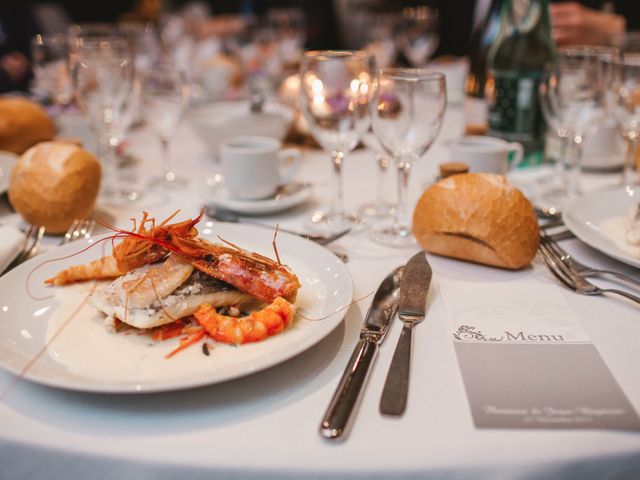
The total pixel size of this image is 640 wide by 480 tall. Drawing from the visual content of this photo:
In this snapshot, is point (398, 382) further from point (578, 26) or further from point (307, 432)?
point (578, 26)

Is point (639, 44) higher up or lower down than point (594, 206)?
higher up

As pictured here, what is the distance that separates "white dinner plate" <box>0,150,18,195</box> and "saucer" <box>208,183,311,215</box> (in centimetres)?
50

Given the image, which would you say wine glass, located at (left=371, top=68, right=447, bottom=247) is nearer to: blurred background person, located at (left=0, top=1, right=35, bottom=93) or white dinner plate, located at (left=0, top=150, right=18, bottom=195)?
white dinner plate, located at (left=0, top=150, right=18, bottom=195)

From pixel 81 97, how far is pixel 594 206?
1.27 metres

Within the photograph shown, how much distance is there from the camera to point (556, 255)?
1076 mm

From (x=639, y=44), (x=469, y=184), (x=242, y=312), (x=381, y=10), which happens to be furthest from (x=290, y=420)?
(x=381, y=10)

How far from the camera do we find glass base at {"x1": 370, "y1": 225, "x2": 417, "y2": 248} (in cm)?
119

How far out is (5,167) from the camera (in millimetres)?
1478

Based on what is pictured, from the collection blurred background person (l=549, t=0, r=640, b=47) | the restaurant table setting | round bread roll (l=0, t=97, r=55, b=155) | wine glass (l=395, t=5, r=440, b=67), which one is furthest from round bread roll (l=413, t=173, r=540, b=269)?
wine glass (l=395, t=5, r=440, b=67)

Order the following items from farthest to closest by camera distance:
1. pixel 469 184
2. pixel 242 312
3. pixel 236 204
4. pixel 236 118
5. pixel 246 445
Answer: pixel 236 118 → pixel 236 204 → pixel 469 184 → pixel 242 312 → pixel 246 445

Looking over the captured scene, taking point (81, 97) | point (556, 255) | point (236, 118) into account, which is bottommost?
point (556, 255)

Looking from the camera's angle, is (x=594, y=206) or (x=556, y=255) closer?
(x=556, y=255)

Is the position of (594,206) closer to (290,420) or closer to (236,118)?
(290,420)

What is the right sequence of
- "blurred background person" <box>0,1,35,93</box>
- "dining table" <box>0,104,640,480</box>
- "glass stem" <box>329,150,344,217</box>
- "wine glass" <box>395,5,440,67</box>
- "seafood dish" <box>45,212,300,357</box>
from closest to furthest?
"dining table" <box>0,104,640,480</box> < "seafood dish" <box>45,212,300,357</box> < "glass stem" <box>329,150,344,217</box> < "wine glass" <box>395,5,440,67</box> < "blurred background person" <box>0,1,35,93</box>
